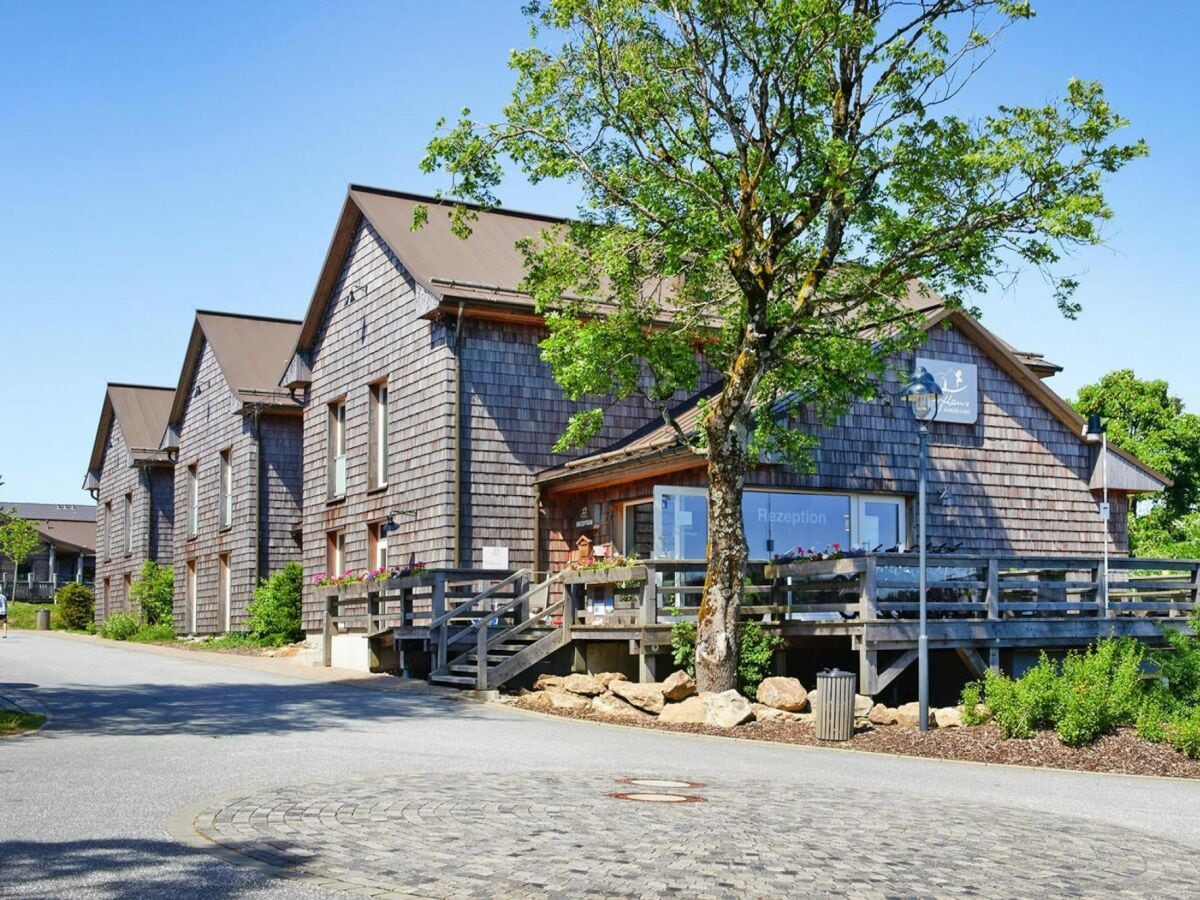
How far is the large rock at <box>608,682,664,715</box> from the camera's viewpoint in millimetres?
18078

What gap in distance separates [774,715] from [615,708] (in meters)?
2.40

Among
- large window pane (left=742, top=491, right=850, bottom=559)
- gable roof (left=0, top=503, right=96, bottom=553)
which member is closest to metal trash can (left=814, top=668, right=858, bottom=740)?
large window pane (left=742, top=491, right=850, bottom=559)

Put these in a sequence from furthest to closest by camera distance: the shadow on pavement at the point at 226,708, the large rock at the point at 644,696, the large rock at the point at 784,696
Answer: the large rock at the point at 644,696, the large rock at the point at 784,696, the shadow on pavement at the point at 226,708

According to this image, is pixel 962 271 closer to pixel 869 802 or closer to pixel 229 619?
pixel 869 802

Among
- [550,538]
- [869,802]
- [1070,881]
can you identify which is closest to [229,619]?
[550,538]

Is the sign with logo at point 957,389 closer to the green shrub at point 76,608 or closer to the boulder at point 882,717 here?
the boulder at point 882,717

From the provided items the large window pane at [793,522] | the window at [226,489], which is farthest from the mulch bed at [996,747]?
the window at [226,489]

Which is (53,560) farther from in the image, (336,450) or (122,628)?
(336,450)

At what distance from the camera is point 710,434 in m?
18.0

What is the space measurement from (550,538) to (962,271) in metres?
10.5

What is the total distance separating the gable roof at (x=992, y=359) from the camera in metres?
23.0

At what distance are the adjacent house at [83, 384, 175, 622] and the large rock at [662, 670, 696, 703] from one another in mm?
28859

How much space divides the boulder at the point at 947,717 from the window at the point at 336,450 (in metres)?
16.1

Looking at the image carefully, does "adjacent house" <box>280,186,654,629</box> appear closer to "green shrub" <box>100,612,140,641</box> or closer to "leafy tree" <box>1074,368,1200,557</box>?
"green shrub" <box>100,612,140,641</box>
